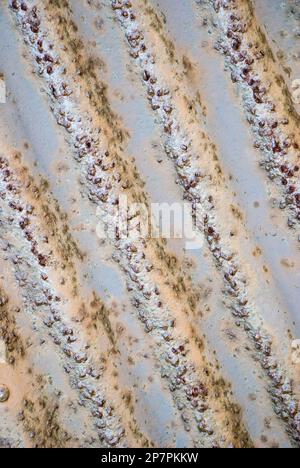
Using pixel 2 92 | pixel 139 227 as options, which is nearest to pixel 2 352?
pixel 139 227

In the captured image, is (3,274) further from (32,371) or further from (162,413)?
(162,413)

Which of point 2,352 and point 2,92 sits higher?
point 2,92

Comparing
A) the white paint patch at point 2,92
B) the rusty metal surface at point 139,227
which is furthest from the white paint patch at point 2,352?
the white paint patch at point 2,92

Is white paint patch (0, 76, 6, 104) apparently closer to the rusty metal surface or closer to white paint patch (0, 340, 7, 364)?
the rusty metal surface

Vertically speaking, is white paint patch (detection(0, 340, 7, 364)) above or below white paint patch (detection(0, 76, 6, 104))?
below

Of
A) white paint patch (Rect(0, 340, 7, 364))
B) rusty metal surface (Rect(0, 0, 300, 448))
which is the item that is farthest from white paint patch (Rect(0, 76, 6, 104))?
white paint patch (Rect(0, 340, 7, 364))

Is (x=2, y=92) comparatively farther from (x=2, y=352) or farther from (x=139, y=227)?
(x=2, y=352)

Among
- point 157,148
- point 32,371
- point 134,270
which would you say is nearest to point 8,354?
point 32,371

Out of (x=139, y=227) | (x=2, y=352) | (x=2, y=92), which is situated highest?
(x=2, y=92)
